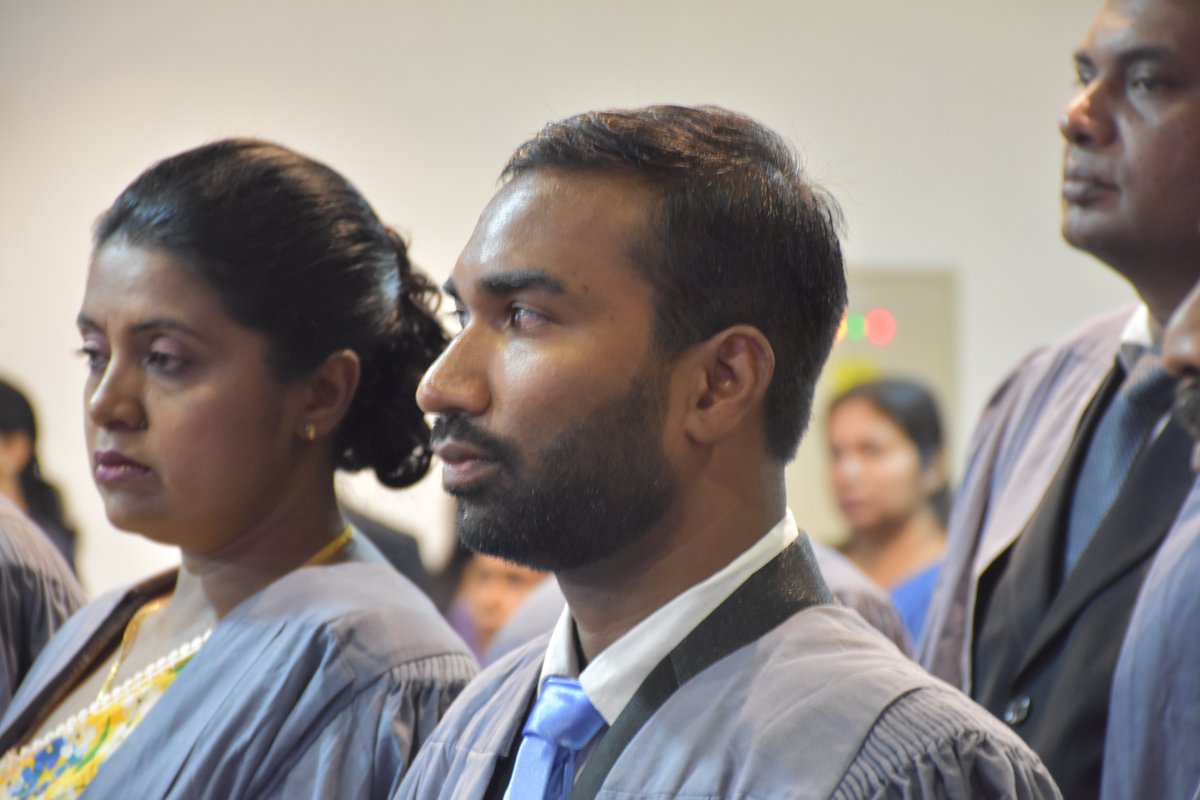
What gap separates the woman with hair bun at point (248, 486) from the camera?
1.48m

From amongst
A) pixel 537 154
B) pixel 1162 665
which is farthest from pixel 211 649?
pixel 1162 665

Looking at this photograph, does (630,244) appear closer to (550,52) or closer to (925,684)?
(925,684)

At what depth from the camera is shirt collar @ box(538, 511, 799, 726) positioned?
1.20m

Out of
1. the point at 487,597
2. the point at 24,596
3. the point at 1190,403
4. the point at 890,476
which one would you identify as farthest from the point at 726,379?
the point at 890,476

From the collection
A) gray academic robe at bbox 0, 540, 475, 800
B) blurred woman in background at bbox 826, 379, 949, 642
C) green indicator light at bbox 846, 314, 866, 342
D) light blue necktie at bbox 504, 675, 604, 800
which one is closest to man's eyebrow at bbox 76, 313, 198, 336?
gray academic robe at bbox 0, 540, 475, 800

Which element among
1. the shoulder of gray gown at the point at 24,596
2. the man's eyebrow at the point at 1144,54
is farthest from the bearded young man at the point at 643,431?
the shoulder of gray gown at the point at 24,596

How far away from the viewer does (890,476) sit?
12.4ft

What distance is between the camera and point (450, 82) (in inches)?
174

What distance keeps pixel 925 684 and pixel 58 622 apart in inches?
53.1

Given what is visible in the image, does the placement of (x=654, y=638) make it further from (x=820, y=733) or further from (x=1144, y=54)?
(x=1144, y=54)

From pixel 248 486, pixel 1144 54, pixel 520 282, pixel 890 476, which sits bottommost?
pixel 890 476

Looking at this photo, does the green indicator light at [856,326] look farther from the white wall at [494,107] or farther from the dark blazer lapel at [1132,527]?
the dark blazer lapel at [1132,527]

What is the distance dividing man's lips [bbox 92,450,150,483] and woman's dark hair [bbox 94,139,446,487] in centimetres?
19

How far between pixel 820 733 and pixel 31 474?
2.51 metres
